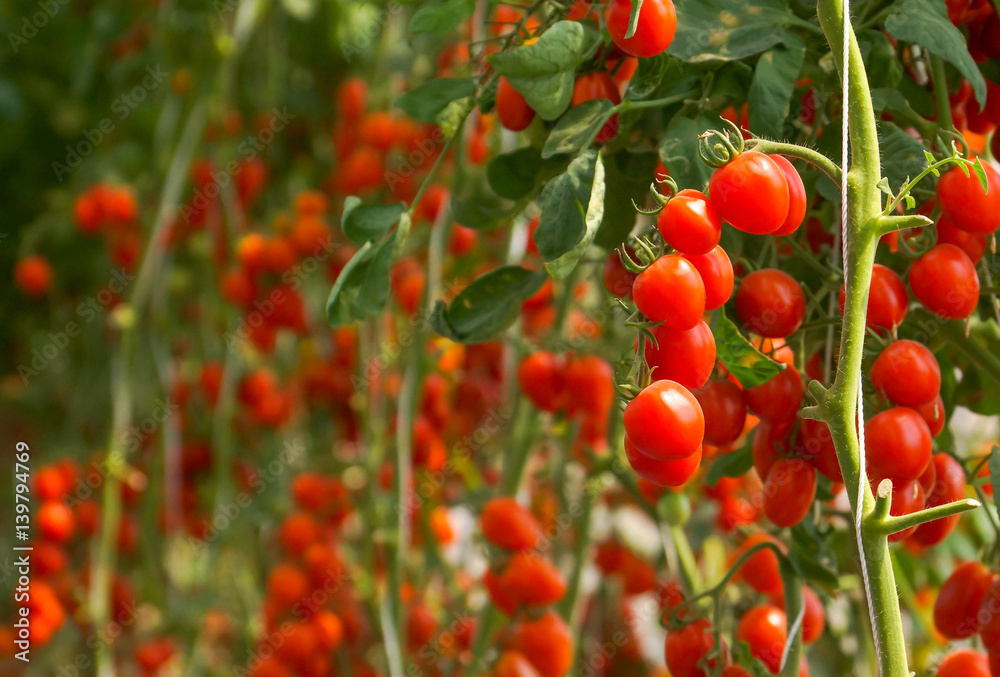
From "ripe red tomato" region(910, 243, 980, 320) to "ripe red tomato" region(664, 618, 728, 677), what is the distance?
0.25m

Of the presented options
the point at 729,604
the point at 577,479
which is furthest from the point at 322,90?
the point at 729,604

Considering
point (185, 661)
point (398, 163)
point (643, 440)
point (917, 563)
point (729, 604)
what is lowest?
point (185, 661)

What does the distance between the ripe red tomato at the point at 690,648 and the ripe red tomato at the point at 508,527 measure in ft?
0.91

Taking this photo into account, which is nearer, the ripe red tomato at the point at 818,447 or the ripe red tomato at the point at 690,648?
the ripe red tomato at the point at 818,447

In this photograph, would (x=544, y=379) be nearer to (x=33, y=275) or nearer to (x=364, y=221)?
Answer: (x=364, y=221)

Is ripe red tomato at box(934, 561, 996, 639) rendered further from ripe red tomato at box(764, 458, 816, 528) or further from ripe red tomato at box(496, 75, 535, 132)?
ripe red tomato at box(496, 75, 535, 132)

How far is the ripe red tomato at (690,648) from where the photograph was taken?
0.55m

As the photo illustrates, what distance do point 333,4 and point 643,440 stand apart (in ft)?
4.27

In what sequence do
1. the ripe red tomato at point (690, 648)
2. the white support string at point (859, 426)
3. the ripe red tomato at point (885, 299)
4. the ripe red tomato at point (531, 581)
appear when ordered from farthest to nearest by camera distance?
1. the ripe red tomato at point (531, 581)
2. the ripe red tomato at point (690, 648)
3. the ripe red tomato at point (885, 299)
4. the white support string at point (859, 426)

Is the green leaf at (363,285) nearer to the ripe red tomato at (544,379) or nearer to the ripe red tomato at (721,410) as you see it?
the ripe red tomato at (721,410)

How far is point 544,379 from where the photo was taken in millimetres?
852

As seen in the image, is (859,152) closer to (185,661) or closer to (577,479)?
(577,479)

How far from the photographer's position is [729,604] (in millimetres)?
703

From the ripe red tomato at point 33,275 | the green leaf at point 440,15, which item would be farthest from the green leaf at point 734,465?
the ripe red tomato at point 33,275
